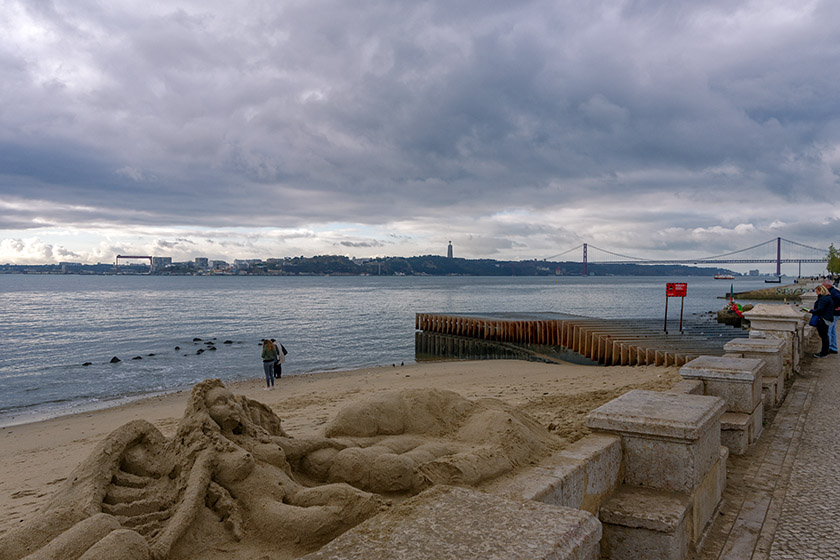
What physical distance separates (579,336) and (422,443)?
18.8 meters

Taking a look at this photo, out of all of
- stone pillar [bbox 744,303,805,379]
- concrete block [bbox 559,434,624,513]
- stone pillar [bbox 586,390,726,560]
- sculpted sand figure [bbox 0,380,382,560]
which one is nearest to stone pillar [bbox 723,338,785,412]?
stone pillar [bbox 744,303,805,379]

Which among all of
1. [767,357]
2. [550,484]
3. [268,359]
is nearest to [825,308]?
[767,357]

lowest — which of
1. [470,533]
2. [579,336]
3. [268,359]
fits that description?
[268,359]

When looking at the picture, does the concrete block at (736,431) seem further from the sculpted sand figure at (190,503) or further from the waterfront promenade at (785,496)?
the sculpted sand figure at (190,503)

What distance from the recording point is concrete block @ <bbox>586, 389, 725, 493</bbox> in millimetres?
3885

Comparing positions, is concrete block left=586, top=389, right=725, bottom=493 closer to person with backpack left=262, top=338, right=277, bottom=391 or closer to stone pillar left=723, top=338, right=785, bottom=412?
stone pillar left=723, top=338, right=785, bottom=412

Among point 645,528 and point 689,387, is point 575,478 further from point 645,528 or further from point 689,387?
point 689,387

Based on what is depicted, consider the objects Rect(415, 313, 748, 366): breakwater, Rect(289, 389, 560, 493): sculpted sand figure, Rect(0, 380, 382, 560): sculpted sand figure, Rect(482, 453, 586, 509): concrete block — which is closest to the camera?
Rect(0, 380, 382, 560): sculpted sand figure

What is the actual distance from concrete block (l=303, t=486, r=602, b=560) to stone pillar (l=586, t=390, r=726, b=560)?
1.29m

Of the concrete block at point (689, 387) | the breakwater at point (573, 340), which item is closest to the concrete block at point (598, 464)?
the concrete block at point (689, 387)

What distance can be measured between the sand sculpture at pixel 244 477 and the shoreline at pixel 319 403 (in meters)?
0.59

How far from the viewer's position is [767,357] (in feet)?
26.6

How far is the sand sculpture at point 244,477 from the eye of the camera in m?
2.70

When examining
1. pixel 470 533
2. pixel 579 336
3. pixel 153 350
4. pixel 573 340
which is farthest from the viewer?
pixel 153 350
